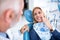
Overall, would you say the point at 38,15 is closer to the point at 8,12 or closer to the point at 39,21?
the point at 39,21

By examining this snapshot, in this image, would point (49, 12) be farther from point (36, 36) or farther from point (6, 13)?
point (6, 13)

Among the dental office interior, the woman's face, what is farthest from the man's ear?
the woman's face

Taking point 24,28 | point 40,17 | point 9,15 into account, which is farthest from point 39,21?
point 9,15

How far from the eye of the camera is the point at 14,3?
1345mm

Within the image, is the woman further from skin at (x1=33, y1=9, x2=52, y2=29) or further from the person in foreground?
the person in foreground

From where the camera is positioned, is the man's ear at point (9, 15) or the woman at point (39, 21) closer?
the man's ear at point (9, 15)

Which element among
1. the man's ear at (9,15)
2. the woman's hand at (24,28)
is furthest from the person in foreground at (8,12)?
the woman's hand at (24,28)

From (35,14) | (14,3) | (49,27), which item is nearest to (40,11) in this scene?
(35,14)

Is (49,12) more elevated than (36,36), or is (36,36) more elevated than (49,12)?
(49,12)

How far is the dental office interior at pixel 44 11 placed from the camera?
56.7 inches

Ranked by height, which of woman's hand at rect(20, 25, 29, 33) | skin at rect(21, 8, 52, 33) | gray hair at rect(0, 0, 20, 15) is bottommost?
woman's hand at rect(20, 25, 29, 33)

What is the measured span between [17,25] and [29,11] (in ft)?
0.49

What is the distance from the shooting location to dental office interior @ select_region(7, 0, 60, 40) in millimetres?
1440

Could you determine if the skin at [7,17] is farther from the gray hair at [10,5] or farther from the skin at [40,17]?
the skin at [40,17]
